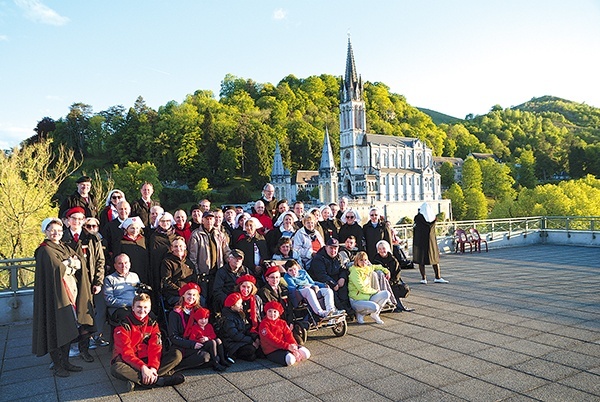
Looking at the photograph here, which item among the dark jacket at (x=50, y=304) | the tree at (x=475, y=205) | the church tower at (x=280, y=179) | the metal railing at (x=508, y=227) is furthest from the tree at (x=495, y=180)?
the dark jacket at (x=50, y=304)

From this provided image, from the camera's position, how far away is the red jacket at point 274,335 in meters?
6.22

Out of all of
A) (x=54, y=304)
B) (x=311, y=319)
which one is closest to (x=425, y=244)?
(x=311, y=319)

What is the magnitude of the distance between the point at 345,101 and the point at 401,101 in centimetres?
5816

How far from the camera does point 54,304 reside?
6.02 metres

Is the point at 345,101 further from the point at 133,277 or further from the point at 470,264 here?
the point at 133,277

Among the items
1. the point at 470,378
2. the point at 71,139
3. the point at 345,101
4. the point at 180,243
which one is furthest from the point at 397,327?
the point at 71,139

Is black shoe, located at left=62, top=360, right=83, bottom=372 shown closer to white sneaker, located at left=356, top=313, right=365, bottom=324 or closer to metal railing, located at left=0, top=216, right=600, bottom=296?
white sneaker, located at left=356, top=313, right=365, bottom=324

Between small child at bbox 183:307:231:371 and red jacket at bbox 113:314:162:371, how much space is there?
52 cm

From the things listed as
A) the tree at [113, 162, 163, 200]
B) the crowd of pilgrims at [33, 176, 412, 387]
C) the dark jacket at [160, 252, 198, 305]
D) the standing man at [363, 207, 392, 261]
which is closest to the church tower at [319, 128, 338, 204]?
the tree at [113, 162, 163, 200]

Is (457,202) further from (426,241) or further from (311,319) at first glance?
(311,319)

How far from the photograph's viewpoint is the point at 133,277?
21.4ft

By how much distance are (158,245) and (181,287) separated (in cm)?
97

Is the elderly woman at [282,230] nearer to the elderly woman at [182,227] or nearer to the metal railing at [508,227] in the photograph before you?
the elderly woman at [182,227]

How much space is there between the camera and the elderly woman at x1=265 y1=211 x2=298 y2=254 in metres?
8.60
